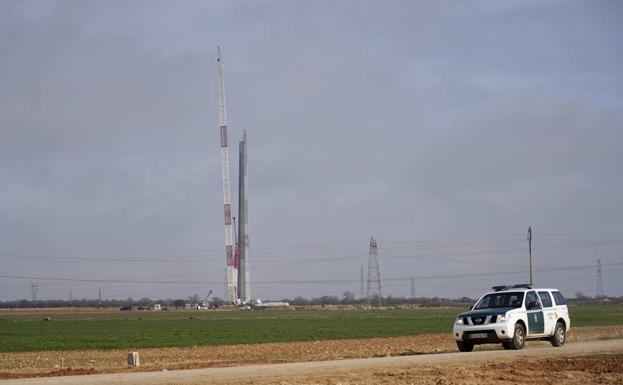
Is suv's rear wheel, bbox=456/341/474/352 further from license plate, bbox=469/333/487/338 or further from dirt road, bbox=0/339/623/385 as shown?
dirt road, bbox=0/339/623/385

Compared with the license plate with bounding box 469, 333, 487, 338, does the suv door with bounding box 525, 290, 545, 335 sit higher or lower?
higher

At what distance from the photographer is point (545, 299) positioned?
103ft

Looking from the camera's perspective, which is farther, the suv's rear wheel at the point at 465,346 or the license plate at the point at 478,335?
the suv's rear wheel at the point at 465,346

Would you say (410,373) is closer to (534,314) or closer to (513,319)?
(513,319)

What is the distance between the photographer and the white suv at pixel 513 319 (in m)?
29.2

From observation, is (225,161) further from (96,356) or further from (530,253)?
(96,356)

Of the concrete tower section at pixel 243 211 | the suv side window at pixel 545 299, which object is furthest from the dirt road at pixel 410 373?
the concrete tower section at pixel 243 211

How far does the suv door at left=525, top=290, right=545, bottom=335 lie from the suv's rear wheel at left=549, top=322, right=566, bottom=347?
1059 mm

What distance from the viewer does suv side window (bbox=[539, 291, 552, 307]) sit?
31286 millimetres

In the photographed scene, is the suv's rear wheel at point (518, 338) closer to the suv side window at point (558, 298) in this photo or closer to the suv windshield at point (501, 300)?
the suv windshield at point (501, 300)

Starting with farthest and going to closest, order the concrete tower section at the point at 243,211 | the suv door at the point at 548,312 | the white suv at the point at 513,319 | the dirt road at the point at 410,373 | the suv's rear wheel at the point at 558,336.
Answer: the concrete tower section at the point at 243,211 < the suv's rear wheel at the point at 558,336 < the suv door at the point at 548,312 < the white suv at the point at 513,319 < the dirt road at the point at 410,373

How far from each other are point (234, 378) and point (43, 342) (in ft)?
119

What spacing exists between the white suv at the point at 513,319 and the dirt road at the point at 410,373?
3.53 metres

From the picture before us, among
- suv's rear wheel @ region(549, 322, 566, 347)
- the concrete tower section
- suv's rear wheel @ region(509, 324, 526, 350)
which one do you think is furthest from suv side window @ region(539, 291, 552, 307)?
the concrete tower section
